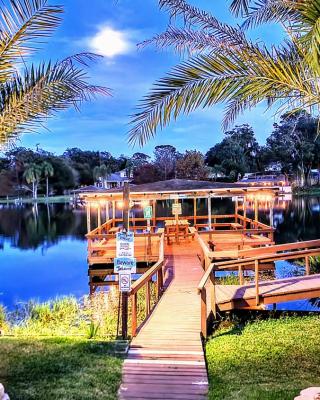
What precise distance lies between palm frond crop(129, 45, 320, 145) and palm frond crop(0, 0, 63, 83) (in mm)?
1249

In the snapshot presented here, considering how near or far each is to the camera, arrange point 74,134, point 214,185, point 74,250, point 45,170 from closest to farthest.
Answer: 1. point 214,185
2. point 74,250
3. point 45,170
4. point 74,134

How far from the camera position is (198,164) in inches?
2238

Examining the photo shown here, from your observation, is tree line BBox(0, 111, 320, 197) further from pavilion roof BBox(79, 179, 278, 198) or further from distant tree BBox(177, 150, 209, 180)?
pavilion roof BBox(79, 179, 278, 198)

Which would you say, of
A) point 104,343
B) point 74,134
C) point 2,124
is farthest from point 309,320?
point 74,134

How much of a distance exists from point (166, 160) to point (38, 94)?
61946mm

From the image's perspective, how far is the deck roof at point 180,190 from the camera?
54.6ft

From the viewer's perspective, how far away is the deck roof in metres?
16.6

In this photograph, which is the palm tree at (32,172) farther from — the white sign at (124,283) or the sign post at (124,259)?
the white sign at (124,283)

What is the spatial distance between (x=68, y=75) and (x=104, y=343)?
380 centimetres

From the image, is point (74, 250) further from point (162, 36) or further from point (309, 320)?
point (162, 36)

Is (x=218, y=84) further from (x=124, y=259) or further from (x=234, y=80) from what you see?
(x=124, y=259)

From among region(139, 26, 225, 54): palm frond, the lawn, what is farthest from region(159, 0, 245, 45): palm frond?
the lawn

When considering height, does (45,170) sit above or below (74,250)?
above

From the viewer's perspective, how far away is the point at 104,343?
20.8 ft
